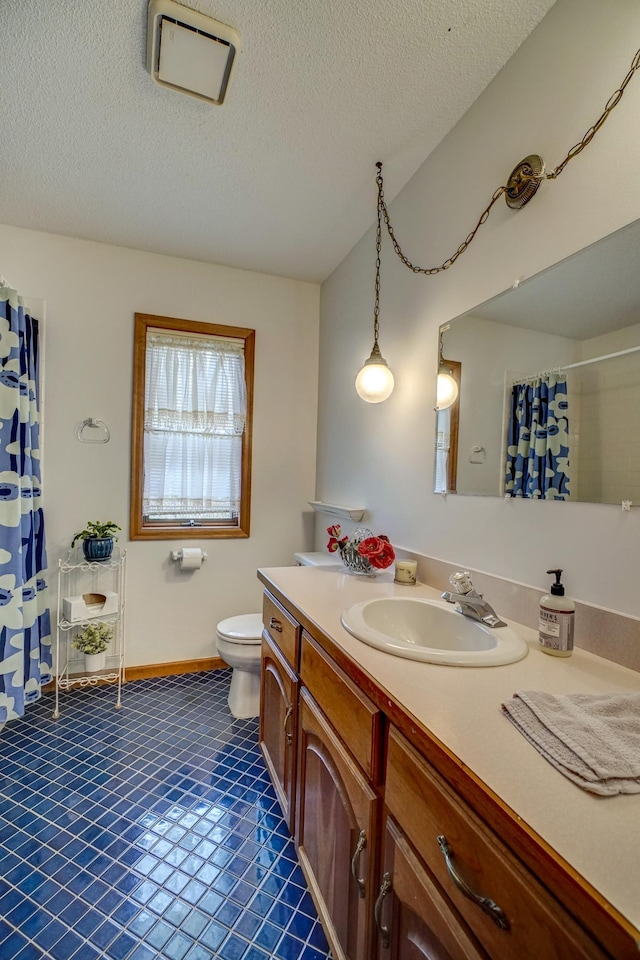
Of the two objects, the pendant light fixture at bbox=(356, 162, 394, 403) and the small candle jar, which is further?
the pendant light fixture at bbox=(356, 162, 394, 403)

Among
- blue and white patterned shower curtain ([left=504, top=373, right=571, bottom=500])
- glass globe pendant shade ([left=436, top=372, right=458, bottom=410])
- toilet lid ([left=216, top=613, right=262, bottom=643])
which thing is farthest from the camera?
toilet lid ([left=216, top=613, right=262, bottom=643])

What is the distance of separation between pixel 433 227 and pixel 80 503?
225cm

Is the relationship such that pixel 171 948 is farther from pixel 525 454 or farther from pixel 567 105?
pixel 567 105

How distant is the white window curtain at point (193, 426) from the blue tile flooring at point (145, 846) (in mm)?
1185

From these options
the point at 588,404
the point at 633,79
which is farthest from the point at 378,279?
the point at 588,404

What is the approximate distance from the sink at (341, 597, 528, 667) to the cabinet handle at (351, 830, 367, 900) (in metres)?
0.36

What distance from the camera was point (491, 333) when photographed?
138 cm

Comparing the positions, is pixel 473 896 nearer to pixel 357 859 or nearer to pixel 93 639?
pixel 357 859

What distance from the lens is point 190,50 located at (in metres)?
1.33

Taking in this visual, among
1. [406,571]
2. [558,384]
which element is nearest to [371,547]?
[406,571]

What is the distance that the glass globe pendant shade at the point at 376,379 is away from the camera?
1834 millimetres

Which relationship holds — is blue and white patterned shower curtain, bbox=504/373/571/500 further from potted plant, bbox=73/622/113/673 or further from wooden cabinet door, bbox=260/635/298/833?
potted plant, bbox=73/622/113/673

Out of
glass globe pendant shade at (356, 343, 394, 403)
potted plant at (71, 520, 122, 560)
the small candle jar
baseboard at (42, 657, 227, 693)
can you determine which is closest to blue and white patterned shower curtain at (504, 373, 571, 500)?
the small candle jar

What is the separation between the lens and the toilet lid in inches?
83.2
